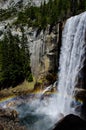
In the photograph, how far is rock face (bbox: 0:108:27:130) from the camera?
36.8 meters

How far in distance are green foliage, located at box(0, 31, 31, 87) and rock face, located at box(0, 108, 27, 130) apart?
21.4 meters

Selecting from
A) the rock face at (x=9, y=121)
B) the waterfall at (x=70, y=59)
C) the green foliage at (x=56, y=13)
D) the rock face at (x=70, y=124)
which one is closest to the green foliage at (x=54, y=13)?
the green foliage at (x=56, y=13)

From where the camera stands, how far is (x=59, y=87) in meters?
55.8

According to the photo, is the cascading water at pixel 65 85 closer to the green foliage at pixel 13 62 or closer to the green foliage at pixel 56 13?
the green foliage at pixel 13 62

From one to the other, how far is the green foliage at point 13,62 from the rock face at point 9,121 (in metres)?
21.4

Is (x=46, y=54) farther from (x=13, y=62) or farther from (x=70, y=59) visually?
(x=13, y=62)

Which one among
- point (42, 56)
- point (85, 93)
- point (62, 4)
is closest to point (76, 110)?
point (85, 93)

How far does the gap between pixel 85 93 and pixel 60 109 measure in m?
5.68

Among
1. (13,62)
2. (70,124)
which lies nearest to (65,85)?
(13,62)

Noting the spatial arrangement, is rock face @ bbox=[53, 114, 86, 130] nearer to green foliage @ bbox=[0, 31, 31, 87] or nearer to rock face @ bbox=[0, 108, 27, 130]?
rock face @ bbox=[0, 108, 27, 130]

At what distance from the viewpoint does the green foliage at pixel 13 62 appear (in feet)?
225

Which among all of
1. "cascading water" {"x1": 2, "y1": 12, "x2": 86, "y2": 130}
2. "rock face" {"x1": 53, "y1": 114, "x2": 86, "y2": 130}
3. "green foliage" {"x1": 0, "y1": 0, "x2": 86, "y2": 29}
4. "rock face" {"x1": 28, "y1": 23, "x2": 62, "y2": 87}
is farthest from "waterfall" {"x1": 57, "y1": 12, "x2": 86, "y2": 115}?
"rock face" {"x1": 53, "y1": 114, "x2": 86, "y2": 130}

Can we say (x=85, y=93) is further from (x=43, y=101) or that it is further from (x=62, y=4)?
(x=62, y=4)

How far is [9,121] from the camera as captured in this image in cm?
4031
